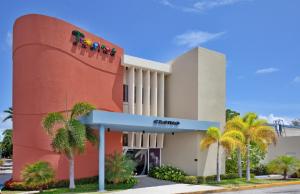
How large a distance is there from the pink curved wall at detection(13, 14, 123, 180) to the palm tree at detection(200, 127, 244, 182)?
8.12 metres

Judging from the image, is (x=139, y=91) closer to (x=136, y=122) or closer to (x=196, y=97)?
Result: (x=196, y=97)

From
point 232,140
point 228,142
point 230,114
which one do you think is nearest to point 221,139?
point 228,142

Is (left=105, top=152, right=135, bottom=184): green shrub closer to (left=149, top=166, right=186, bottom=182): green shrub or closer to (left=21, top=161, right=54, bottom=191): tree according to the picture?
(left=21, top=161, right=54, bottom=191): tree

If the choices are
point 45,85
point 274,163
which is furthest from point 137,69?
point 274,163

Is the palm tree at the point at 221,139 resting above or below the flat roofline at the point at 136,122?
below

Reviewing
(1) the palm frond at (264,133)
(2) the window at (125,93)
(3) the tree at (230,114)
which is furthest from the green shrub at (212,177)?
(3) the tree at (230,114)

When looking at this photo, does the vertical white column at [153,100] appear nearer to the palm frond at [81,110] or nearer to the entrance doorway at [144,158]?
the entrance doorway at [144,158]

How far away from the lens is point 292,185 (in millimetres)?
25656

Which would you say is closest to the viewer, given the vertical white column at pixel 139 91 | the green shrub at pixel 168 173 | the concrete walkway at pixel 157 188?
the concrete walkway at pixel 157 188

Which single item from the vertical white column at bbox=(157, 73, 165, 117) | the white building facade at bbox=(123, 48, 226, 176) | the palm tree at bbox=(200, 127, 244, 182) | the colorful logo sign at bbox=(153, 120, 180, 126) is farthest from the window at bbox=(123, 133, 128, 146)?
the palm tree at bbox=(200, 127, 244, 182)

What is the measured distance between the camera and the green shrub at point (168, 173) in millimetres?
25562

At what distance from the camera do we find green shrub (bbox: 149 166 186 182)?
83.9 ft

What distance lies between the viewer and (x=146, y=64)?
2766 centimetres

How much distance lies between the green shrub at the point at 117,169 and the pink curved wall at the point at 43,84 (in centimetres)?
188
